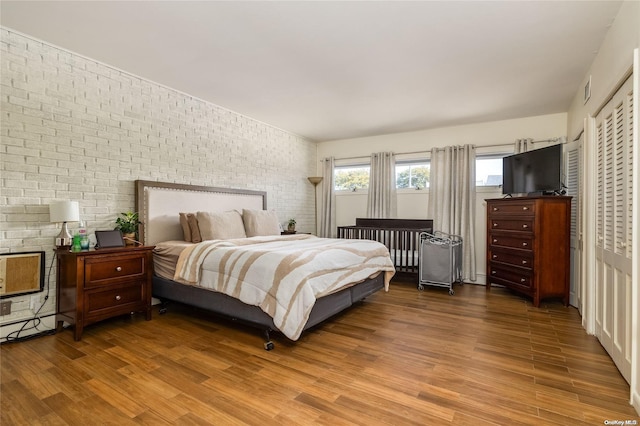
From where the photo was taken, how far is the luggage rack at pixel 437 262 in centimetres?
438

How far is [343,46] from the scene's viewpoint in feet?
9.05

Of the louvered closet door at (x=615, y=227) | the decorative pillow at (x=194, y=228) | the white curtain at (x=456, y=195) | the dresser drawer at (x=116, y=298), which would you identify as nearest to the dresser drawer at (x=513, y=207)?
the white curtain at (x=456, y=195)

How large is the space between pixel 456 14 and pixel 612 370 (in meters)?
2.73

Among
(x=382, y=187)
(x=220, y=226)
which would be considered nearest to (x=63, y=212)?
(x=220, y=226)

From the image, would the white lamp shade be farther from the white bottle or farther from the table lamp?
the white bottle

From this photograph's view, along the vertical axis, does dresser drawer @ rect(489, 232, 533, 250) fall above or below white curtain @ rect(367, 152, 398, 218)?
below

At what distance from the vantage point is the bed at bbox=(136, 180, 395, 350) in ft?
8.05

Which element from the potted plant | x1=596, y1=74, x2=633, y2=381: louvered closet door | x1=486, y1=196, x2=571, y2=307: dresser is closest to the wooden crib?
x1=486, y1=196, x2=571, y2=307: dresser

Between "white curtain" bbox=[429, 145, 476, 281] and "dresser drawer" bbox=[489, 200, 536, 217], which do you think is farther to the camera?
"white curtain" bbox=[429, 145, 476, 281]

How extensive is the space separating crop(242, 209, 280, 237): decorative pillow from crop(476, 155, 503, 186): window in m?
3.40

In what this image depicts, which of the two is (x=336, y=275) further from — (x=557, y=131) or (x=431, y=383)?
(x=557, y=131)

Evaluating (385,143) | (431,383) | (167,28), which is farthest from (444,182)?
(167,28)

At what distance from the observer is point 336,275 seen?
283 centimetres

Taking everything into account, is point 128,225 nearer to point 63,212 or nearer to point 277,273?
point 63,212
